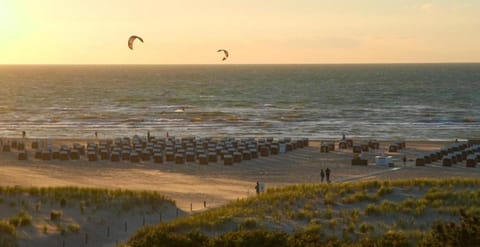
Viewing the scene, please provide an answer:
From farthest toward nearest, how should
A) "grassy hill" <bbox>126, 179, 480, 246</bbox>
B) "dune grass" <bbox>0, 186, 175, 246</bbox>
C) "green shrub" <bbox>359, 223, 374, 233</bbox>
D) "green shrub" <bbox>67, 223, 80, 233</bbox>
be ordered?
1. "dune grass" <bbox>0, 186, 175, 246</bbox>
2. "green shrub" <bbox>67, 223, 80, 233</bbox>
3. "green shrub" <bbox>359, 223, 374, 233</bbox>
4. "grassy hill" <bbox>126, 179, 480, 246</bbox>

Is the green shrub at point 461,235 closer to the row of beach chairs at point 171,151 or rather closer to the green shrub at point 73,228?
the green shrub at point 73,228

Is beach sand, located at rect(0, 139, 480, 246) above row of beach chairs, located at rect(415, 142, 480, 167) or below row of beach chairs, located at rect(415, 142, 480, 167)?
below

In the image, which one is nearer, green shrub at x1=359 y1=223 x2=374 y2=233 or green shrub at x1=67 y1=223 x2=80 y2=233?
green shrub at x1=359 y1=223 x2=374 y2=233

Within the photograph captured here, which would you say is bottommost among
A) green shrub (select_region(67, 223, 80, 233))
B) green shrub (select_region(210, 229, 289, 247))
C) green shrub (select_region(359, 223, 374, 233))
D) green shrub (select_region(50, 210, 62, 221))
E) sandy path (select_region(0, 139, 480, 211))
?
sandy path (select_region(0, 139, 480, 211))

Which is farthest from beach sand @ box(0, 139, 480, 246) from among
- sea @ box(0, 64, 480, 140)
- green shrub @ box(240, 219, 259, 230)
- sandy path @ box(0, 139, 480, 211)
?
sea @ box(0, 64, 480, 140)

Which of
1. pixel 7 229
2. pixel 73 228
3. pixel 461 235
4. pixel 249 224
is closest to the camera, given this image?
pixel 461 235

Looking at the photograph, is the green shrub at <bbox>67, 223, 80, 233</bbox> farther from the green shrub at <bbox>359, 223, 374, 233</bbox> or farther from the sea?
the sea

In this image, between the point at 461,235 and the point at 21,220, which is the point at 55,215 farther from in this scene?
the point at 461,235

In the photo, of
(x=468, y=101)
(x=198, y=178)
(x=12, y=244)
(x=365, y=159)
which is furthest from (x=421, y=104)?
(x=12, y=244)

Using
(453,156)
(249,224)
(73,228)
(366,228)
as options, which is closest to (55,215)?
(73,228)
